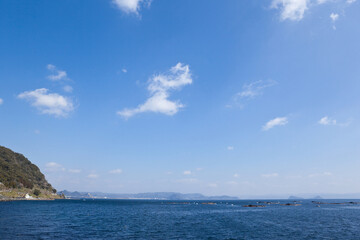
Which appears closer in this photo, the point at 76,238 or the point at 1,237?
the point at 1,237

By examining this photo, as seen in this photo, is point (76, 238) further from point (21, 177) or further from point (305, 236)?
point (21, 177)

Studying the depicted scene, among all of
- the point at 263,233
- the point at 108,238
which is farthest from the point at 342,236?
the point at 108,238

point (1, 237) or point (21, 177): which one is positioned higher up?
point (21, 177)

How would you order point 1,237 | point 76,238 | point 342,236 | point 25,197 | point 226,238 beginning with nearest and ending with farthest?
point 1,237 < point 76,238 < point 226,238 < point 342,236 < point 25,197

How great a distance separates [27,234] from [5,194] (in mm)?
149023

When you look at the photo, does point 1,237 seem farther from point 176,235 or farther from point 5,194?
point 5,194

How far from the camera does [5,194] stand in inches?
6161

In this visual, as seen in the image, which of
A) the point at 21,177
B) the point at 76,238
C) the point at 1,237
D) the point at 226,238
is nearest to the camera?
the point at 1,237

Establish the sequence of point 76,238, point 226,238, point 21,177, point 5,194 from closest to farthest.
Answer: point 76,238 → point 226,238 → point 5,194 → point 21,177

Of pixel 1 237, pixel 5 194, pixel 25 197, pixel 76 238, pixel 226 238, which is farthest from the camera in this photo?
pixel 25 197

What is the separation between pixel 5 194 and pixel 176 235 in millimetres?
164402

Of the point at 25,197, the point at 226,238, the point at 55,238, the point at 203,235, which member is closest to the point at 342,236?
the point at 226,238

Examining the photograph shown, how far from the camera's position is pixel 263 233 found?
49.9 metres

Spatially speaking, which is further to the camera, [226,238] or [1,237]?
[226,238]
